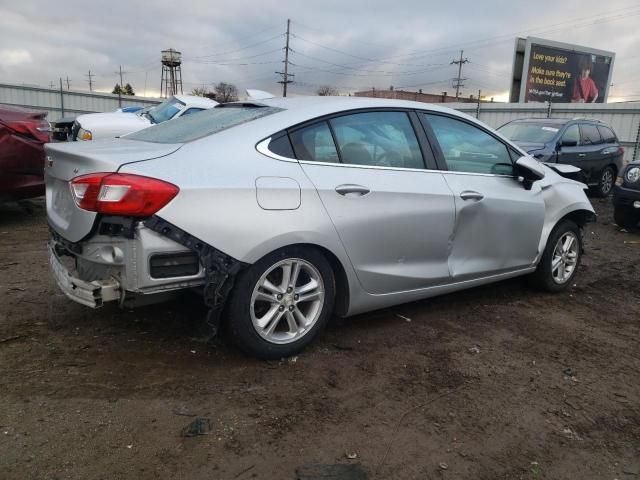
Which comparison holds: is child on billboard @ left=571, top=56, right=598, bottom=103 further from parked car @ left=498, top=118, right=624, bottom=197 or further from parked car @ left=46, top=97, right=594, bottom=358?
parked car @ left=46, top=97, right=594, bottom=358

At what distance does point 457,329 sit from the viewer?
388cm

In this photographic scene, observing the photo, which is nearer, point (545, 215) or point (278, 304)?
point (278, 304)

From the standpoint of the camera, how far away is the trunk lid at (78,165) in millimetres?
2756

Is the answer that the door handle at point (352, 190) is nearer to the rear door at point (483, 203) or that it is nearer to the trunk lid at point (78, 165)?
the rear door at point (483, 203)

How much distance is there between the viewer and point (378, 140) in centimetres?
354

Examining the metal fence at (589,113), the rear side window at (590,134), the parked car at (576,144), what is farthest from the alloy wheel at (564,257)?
the metal fence at (589,113)

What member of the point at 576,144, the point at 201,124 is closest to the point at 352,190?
the point at 201,124

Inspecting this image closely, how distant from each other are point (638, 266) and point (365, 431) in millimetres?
4993

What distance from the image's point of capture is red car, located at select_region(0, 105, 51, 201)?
230 inches

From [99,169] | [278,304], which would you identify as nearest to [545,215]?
[278,304]

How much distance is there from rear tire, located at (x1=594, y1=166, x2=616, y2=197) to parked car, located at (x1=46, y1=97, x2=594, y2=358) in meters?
8.68

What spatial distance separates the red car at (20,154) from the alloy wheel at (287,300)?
4.31 m

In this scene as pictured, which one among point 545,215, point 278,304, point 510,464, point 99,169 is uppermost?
point 99,169

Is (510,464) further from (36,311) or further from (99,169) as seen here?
(36,311)
